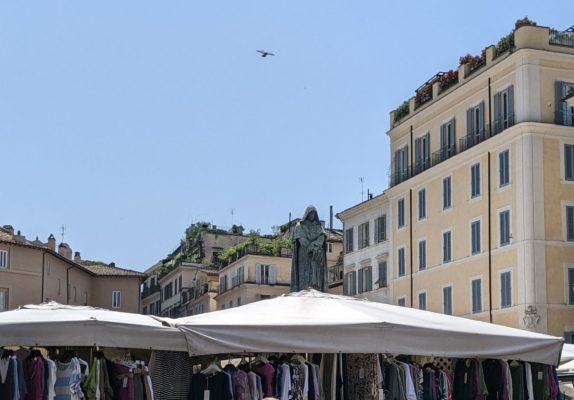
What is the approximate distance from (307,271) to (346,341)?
886 centimetres

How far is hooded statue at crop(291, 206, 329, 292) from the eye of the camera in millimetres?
21336

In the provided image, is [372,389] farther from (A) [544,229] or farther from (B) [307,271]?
(A) [544,229]

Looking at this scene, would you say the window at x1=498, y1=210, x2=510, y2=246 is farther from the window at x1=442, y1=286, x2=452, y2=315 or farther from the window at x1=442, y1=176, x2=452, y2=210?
the window at x1=442, y1=286, x2=452, y2=315

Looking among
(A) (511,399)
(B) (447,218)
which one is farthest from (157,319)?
(B) (447,218)

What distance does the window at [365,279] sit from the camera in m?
57.1

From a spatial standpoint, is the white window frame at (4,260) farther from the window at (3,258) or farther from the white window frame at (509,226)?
the white window frame at (509,226)

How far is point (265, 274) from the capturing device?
264 feet

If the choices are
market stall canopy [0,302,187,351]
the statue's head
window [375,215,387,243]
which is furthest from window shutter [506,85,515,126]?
market stall canopy [0,302,187,351]

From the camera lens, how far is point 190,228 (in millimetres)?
104500

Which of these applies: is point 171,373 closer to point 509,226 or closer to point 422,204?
point 509,226

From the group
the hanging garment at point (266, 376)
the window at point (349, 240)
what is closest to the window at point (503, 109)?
the window at point (349, 240)

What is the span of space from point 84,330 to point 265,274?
68.3 metres

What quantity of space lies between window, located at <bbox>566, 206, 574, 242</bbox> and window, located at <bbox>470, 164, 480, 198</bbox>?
404 cm

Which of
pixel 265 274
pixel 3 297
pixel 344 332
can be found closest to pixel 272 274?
pixel 265 274
